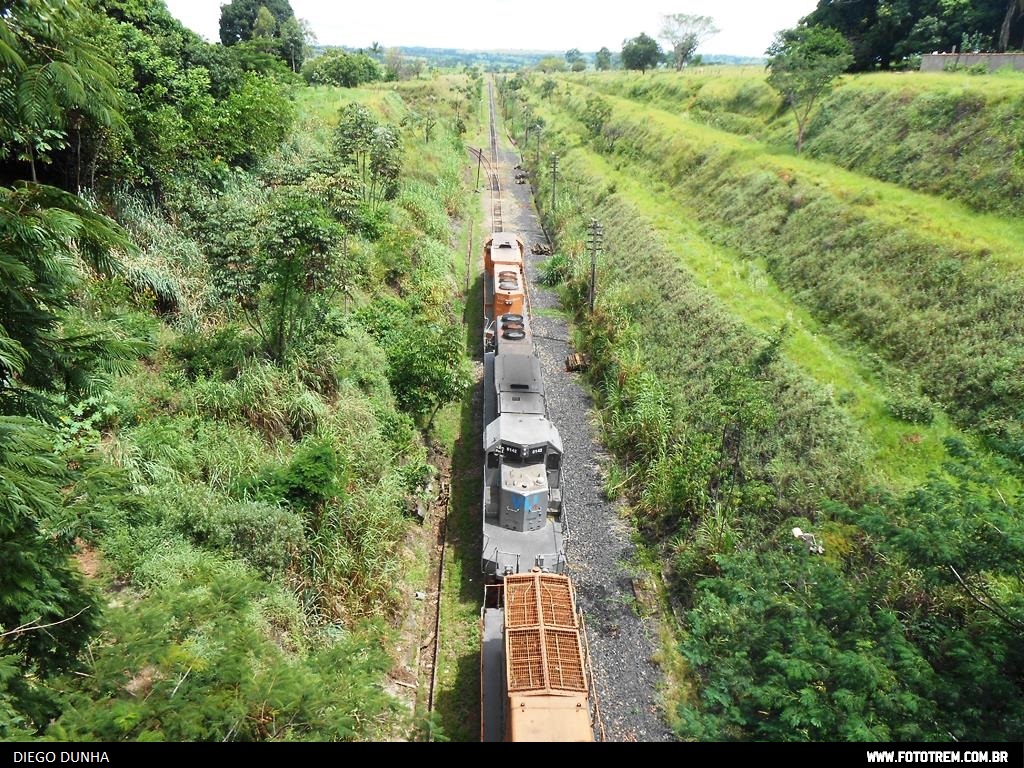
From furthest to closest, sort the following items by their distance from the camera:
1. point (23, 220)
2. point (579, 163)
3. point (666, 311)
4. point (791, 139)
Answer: point (579, 163), point (791, 139), point (666, 311), point (23, 220)

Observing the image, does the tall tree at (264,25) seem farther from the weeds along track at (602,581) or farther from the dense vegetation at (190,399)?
the weeds along track at (602,581)

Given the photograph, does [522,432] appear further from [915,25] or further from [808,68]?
[915,25]

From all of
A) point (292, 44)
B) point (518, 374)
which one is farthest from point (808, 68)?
point (292, 44)

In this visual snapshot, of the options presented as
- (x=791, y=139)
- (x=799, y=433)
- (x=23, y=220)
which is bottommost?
(x=799, y=433)

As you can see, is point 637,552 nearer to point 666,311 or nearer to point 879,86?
point 666,311

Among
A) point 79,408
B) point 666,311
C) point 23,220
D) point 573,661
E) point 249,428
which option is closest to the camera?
point 23,220

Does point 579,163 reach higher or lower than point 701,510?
higher
